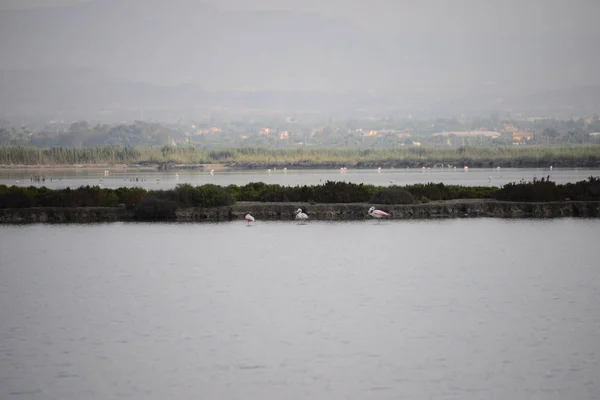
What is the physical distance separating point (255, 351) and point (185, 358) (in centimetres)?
100

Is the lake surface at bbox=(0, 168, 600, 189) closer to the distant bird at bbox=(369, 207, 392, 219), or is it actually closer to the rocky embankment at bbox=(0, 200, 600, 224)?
the rocky embankment at bbox=(0, 200, 600, 224)

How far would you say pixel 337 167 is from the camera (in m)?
130

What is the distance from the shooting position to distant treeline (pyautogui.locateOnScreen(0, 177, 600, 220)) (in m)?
34.4

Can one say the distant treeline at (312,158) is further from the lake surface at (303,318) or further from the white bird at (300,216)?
the lake surface at (303,318)

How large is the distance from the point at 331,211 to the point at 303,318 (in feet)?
60.6

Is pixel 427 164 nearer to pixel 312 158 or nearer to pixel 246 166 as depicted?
pixel 312 158

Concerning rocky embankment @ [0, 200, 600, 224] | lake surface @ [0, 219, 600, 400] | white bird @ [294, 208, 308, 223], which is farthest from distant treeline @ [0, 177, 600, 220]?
lake surface @ [0, 219, 600, 400]

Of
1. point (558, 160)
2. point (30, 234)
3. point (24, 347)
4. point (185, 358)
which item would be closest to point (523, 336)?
point (185, 358)

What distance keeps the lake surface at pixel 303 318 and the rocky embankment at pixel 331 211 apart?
20.3 feet

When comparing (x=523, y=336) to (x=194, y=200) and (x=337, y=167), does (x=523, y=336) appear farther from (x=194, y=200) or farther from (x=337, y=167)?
(x=337, y=167)

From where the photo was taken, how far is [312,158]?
148125 millimetres

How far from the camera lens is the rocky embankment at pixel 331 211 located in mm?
34000

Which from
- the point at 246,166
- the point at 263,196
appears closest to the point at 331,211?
the point at 263,196

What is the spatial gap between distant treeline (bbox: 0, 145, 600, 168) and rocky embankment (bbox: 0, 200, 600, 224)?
8359cm
